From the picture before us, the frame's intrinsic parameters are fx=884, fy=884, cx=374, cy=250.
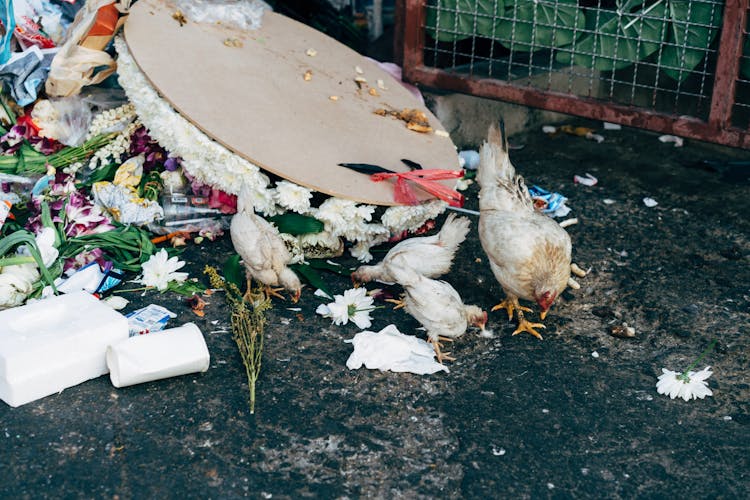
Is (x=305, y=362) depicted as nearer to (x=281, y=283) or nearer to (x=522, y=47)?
(x=281, y=283)

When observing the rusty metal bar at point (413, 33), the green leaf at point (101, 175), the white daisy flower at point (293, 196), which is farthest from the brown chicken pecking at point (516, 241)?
the green leaf at point (101, 175)

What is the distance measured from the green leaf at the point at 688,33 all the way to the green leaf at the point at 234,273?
2.54m

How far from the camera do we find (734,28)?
4.43 meters

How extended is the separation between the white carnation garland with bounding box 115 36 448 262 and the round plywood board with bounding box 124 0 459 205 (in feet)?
0.16

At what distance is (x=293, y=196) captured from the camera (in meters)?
4.11

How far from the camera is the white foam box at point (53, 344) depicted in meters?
3.19

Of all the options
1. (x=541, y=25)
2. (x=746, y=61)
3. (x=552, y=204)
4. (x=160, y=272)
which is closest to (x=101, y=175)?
(x=160, y=272)

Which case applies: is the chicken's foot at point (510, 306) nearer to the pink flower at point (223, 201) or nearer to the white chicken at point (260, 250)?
the white chicken at point (260, 250)

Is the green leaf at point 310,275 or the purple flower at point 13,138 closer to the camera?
the green leaf at point 310,275

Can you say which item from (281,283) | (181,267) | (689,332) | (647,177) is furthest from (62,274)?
(647,177)

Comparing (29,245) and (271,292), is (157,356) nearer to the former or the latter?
(271,292)

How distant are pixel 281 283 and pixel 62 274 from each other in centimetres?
102

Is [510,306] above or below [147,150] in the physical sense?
below

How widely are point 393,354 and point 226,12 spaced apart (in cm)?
243
